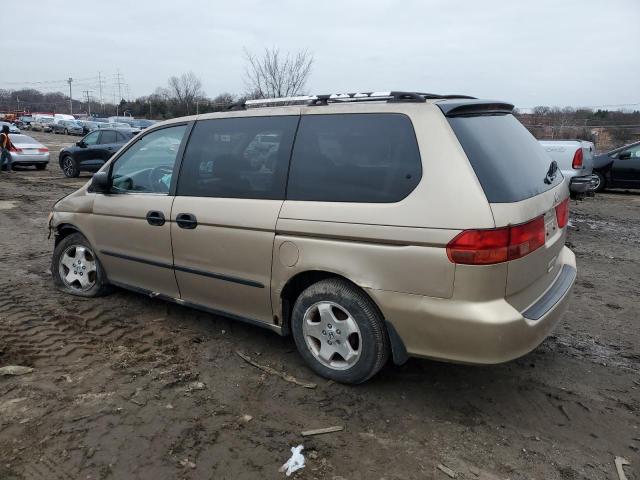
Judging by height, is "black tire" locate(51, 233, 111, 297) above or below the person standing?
below

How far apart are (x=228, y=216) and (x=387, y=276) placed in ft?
4.22

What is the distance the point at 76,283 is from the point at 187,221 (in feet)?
6.51

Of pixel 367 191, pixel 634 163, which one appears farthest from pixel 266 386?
pixel 634 163

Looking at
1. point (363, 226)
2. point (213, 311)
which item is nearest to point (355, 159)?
point (363, 226)

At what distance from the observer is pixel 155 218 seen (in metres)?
4.05

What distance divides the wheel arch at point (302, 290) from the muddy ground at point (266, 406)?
349mm

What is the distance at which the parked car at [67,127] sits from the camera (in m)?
45.9

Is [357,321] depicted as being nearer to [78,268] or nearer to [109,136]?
[78,268]

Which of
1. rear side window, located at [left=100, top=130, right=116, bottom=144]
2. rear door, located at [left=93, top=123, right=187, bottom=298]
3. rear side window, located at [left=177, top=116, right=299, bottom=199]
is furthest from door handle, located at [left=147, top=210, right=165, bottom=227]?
rear side window, located at [left=100, top=130, right=116, bottom=144]

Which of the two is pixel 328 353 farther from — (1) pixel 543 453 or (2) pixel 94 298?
(2) pixel 94 298

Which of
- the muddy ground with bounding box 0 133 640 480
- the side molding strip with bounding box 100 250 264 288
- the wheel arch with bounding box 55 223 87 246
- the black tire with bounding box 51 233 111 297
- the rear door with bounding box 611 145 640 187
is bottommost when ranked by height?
the muddy ground with bounding box 0 133 640 480

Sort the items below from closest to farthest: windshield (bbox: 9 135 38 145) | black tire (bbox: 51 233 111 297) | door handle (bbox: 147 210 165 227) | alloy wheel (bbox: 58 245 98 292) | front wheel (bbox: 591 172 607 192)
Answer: door handle (bbox: 147 210 165 227), black tire (bbox: 51 233 111 297), alloy wheel (bbox: 58 245 98 292), front wheel (bbox: 591 172 607 192), windshield (bbox: 9 135 38 145)

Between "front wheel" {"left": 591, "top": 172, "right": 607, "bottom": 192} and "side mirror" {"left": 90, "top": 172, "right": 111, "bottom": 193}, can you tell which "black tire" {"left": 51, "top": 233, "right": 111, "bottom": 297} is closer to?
"side mirror" {"left": 90, "top": 172, "right": 111, "bottom": 193}

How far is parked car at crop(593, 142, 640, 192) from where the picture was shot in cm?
1382
